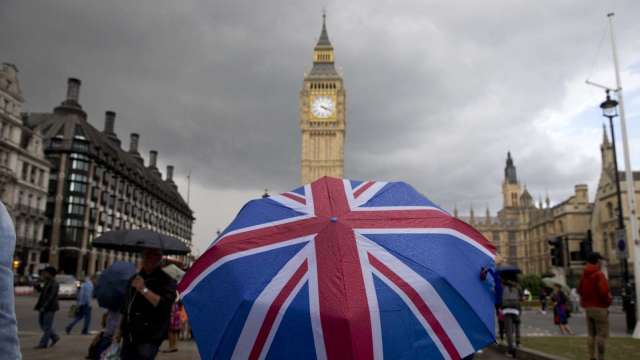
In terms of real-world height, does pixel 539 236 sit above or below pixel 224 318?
above

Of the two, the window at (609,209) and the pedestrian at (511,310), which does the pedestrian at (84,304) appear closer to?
the pedestrian at (511,310)

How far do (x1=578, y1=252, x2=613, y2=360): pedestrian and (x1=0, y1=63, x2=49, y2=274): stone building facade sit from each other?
48407mm

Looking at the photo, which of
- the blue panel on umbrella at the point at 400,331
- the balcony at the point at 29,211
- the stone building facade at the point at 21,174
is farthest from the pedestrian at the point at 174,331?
the balcony at the point at 29,211

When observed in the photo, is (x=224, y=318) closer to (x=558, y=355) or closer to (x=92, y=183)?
(x=558, y=355)

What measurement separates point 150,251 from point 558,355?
8.14m

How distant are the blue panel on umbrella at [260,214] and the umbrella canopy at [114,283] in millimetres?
4297

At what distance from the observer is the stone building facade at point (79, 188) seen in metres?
63.4

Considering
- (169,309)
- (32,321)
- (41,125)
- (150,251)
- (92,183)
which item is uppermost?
(41,125)

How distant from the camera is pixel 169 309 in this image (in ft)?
18.1

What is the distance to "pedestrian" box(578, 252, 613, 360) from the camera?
8.16m

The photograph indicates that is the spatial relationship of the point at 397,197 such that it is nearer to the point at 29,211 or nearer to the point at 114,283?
the point at 114,283

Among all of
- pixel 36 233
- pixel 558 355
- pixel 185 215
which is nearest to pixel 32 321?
pixel 558 355

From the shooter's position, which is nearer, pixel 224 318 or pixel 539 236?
pixel 224 318

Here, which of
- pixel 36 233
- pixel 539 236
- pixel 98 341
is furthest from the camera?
pixel 539 236
